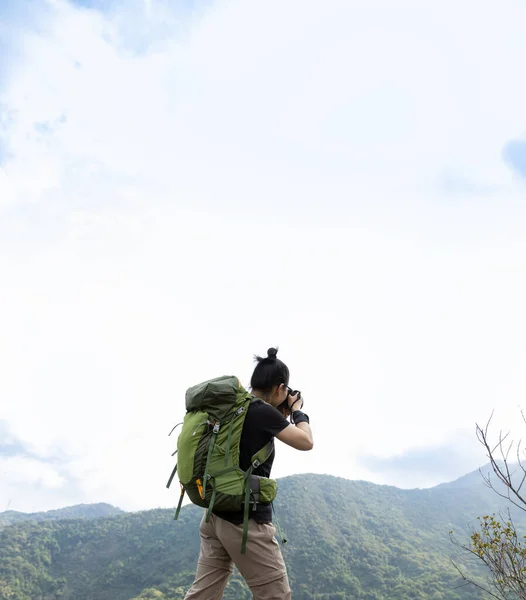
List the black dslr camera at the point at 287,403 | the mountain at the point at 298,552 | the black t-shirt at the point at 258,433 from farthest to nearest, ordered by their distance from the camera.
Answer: the mountain at the point at 298,552
the black dslr camera at the point at 287,403
the black t-shirt at the point at 258,433

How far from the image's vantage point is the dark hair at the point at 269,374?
9.15 feet

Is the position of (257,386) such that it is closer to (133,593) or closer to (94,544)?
(133,593)

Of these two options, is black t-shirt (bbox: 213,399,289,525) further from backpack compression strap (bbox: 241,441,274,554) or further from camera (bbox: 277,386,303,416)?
camera (bbox: 277,386,303,416)

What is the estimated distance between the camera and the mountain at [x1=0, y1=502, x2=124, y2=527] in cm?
12187

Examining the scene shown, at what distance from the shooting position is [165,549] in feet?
230

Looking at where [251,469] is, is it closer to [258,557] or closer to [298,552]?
[258,557]

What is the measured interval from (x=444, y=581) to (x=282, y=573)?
63.2m

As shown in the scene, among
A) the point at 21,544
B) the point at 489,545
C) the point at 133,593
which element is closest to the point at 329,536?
the point at 133,593

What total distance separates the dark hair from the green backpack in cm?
20

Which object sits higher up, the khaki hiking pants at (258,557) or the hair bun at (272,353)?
the hair bun at (272,353)

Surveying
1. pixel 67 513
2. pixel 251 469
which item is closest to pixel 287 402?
pixel 251 469

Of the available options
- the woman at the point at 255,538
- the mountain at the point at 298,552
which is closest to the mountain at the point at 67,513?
the mountain at the point at 298,552

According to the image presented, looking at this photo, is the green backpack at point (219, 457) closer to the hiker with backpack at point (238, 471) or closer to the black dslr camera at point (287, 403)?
the hiker with backpack at point (238, 471)

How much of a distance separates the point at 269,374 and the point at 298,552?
72569mm
